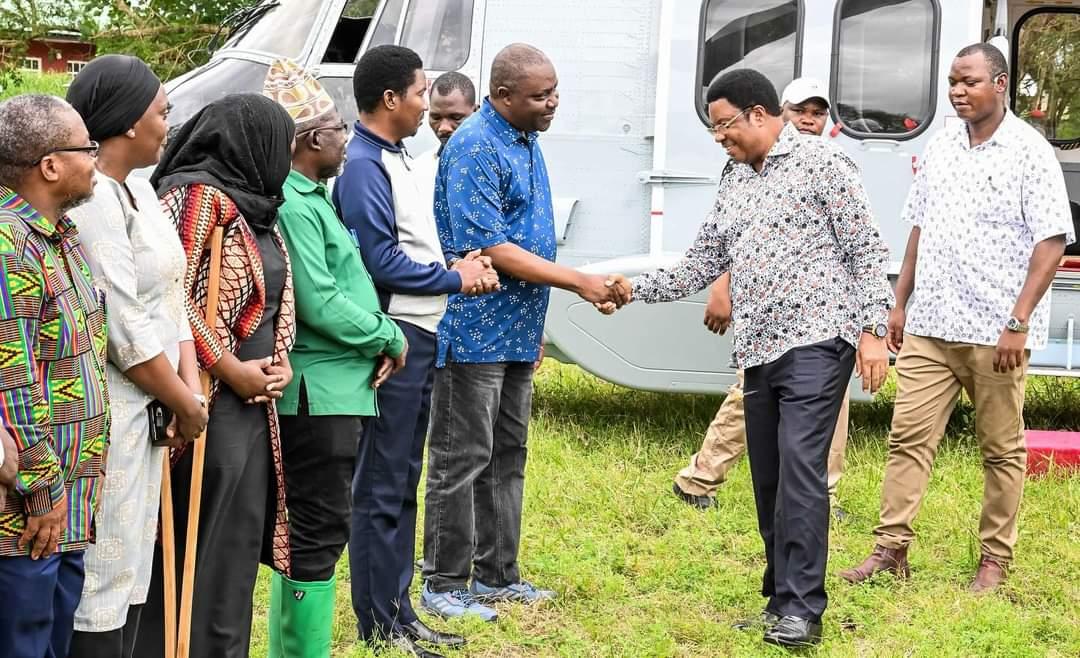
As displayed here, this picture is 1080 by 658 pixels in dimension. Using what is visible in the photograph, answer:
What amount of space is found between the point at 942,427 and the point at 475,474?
198 centimetres

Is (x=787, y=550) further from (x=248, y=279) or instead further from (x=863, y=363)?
(x=248, y=279)

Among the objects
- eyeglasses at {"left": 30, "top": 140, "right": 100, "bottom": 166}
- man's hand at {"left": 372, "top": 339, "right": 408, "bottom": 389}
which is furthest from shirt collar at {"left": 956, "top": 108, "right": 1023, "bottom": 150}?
eyeglasses at {"left": 30, "top": 140, "right": 100, "bottom": 166}

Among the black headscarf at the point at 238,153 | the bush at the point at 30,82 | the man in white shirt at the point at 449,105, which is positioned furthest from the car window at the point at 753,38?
the bush at the point at 30,82

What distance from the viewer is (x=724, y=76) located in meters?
4.53

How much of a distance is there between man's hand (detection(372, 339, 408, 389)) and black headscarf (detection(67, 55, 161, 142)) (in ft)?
3.74

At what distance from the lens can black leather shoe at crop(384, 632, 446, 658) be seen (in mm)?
4250

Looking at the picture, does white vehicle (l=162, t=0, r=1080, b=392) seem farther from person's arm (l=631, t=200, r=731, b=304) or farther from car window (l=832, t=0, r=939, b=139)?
person's arm (l=631, t=200, r=731, b=304)

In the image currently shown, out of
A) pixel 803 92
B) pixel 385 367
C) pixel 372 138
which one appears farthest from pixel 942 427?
pixel 372 138

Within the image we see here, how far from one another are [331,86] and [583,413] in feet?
8.43

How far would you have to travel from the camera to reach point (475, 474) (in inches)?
186

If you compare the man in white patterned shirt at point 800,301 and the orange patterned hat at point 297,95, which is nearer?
the orange patterned hat at point 297,95

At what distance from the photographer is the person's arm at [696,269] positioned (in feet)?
16.0

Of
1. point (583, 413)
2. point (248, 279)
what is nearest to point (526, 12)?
point (583, 413)

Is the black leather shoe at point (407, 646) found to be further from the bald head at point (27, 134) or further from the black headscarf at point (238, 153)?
the bald head at point (27, 134)
